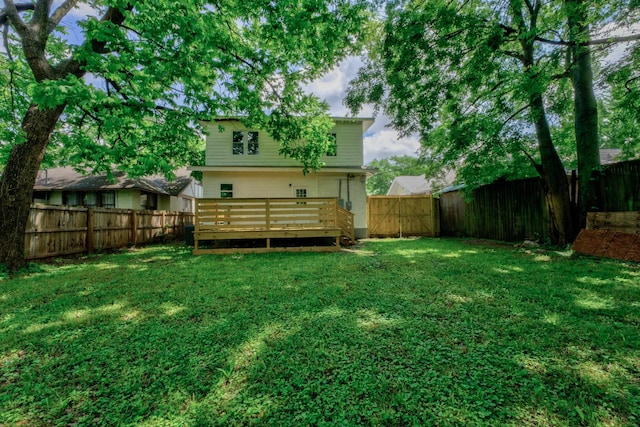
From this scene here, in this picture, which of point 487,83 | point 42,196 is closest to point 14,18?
point 487,83

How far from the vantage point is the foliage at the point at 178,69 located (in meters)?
5.12

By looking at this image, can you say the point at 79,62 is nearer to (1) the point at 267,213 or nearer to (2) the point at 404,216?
(1) the point at 267,213

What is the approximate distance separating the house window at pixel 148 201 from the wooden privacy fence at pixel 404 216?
45.1 ft

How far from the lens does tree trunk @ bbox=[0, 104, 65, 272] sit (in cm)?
567

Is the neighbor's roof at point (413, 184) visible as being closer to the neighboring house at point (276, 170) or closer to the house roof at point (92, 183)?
the neighboring house at point (276, 170)

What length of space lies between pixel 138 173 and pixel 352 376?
727 cm

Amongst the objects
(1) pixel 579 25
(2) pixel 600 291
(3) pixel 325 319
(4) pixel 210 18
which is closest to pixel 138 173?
(4) pixel 210 18

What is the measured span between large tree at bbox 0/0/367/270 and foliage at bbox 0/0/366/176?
3 cm

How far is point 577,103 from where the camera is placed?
662cm

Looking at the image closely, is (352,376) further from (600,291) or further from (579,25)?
(579,25)

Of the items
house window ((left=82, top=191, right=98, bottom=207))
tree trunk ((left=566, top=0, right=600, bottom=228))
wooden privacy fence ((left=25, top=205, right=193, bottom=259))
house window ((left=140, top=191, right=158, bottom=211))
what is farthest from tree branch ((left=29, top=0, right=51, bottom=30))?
tree trunk ((left=566, top=0, right=600, bottom=228))

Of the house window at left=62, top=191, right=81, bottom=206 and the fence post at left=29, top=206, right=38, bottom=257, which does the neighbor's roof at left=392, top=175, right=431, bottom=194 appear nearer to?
the fence post at left=29, top=206, right=38, bottom=257

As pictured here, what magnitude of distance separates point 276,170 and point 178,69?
234 inches

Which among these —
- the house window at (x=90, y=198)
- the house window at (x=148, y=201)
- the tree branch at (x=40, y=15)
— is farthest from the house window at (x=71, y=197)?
the tree branch at (x=40, y=15)
